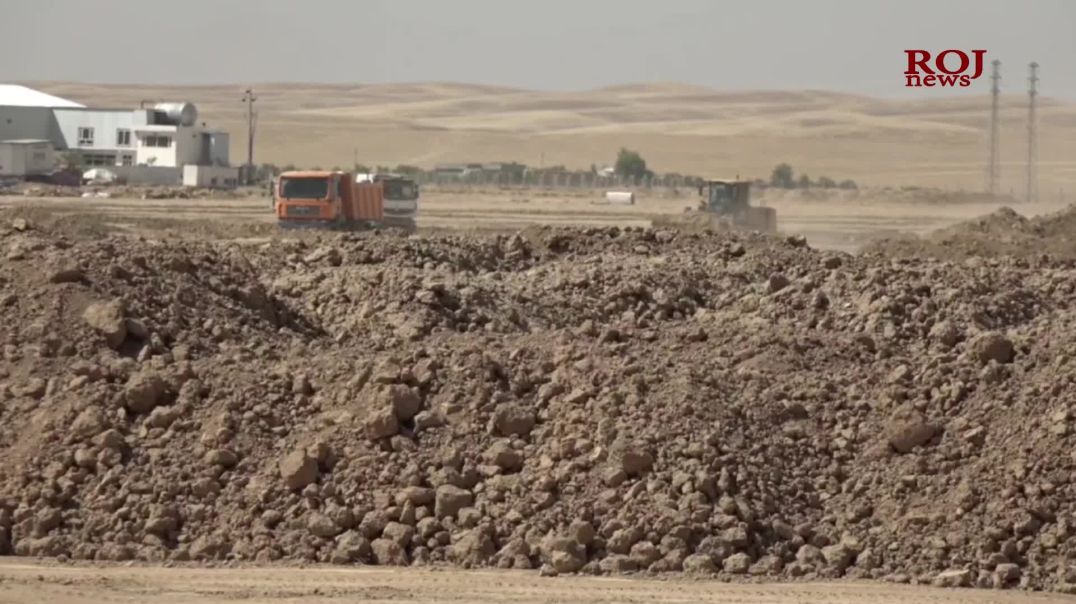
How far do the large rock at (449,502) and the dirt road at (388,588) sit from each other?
611 mm

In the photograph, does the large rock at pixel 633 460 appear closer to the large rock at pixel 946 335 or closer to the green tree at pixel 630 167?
the large rock at pixel 946 335

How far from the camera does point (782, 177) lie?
4188 inches

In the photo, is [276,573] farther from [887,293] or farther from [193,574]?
[887,293]

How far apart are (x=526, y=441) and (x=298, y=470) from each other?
1676 millimetres

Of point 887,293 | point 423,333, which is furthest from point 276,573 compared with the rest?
point 887,293

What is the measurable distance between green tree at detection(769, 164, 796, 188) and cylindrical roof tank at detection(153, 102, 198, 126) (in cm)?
3385

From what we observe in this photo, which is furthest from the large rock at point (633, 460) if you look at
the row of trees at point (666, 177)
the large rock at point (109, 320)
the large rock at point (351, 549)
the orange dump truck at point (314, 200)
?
the row of trees at point (666, 177)

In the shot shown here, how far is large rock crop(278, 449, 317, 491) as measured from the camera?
12.9 m

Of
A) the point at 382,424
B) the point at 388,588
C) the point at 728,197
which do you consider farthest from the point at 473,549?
the point at 728,197

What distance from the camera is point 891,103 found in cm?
18012

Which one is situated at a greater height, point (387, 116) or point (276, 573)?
point (387, 116)

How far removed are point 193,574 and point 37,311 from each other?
12.7 ft

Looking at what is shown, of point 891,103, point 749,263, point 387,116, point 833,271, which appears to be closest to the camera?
point 833,271

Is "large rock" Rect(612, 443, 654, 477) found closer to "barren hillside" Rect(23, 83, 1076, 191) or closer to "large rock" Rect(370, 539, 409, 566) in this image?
"large rock" Rect(370, 539, 409, 566)
